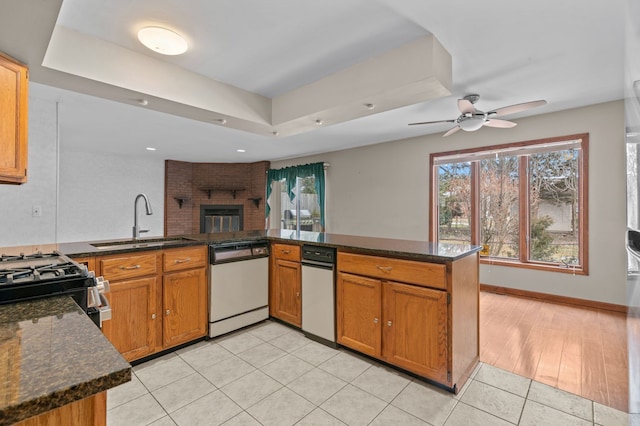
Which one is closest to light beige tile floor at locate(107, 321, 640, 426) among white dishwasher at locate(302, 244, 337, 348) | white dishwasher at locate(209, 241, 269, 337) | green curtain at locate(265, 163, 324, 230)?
white dishwasher at locate(302, 244, 337, 348)

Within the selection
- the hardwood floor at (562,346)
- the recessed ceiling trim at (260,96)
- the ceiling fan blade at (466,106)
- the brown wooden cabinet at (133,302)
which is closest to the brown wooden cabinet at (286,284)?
the brown wooden cabinet at (133,302)

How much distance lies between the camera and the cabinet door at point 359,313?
227 centimetres

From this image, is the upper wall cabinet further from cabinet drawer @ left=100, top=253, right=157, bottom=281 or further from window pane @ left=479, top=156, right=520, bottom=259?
window pane @ left=479, top=156, right=520, bottom=259

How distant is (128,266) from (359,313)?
177cm

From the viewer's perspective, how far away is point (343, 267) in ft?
8.11

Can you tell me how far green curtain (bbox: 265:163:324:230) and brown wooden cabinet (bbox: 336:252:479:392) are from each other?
392 centimetres

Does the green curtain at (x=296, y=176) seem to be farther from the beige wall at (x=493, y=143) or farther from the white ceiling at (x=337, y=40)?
the white ceiling at (x=337, y=40)

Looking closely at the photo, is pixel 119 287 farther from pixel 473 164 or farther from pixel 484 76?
pixel 473 164

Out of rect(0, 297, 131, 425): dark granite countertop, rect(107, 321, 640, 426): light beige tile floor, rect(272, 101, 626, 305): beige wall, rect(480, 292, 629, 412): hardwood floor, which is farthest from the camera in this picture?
rect(272, 101, 626, 305): beige wall

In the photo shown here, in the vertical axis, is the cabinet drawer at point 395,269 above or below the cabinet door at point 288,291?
above

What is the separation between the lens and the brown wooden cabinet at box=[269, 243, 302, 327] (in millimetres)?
2865

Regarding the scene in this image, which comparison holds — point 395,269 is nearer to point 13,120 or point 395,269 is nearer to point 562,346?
point 562,346

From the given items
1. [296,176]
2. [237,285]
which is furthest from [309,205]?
[237,285]

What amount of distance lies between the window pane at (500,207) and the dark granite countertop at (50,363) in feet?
15.6
